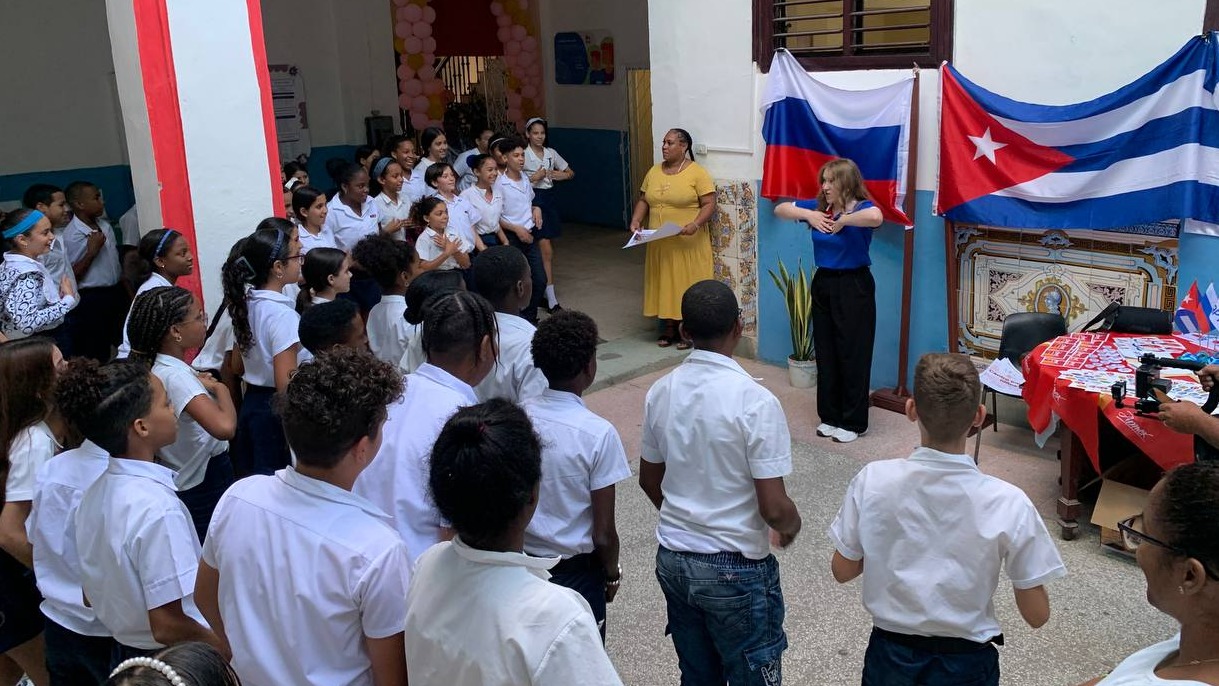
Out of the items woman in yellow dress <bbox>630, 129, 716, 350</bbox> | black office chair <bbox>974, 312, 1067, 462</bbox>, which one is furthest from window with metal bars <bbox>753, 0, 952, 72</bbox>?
black office chair <bbox>974, 312, 1067, 462</bbox>

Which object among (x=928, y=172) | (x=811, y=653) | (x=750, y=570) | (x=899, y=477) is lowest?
(x=811, y=653)

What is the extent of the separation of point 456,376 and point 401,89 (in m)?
9.53

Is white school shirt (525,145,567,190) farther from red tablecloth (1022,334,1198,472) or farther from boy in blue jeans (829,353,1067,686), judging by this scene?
boy in blue jeans (829,353,1067,686)

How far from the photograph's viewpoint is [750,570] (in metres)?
2.59

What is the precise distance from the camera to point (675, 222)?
7.15 metres

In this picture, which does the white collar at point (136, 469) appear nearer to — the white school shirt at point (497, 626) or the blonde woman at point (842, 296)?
the white school shirt at point (497, 626)

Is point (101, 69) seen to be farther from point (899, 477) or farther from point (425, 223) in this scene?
point (899, 477)

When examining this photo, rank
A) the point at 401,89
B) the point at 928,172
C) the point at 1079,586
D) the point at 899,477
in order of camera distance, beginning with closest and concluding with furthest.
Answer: the point at 899,477, the point at 1079,586, the point at 928,172, the point at 401,89

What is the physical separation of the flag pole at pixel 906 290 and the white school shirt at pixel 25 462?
14.9 feet

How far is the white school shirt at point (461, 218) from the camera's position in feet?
22.0

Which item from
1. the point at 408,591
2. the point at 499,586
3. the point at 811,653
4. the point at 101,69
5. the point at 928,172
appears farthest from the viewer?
the point at 101,69

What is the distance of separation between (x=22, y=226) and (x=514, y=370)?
309 cm

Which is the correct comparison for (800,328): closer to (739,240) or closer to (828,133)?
(739,240)

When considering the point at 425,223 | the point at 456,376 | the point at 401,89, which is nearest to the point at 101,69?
the point at 401,89
